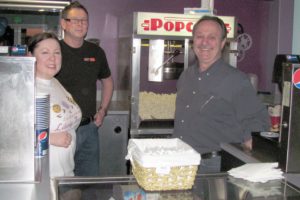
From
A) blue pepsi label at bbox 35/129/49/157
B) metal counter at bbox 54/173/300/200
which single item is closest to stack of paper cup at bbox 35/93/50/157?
blue pepsi label at bbox 35/129/49/157

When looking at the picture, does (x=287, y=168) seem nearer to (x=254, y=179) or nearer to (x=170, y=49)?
(x=254, y=179)

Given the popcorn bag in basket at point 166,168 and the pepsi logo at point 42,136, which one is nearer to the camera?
the popcorn bag in basket at point 166,168

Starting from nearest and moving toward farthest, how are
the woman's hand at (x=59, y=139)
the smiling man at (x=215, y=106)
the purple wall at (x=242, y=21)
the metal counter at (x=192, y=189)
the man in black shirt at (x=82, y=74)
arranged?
the metal counter at (x=192, y=189)
the woman's hand at (x=59, y=139)
the smiling man at (x=215, y=106)
the man in black shirt at (x=82, y=74)
the purple wall at (x=242, y=21)

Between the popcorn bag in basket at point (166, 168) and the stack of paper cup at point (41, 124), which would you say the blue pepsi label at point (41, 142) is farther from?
the popcorn bag in basket at point (166, 168)

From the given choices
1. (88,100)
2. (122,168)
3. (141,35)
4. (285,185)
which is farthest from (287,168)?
(122,168)

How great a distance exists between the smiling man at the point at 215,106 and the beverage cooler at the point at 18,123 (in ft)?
3.22

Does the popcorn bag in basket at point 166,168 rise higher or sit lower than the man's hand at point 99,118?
higher

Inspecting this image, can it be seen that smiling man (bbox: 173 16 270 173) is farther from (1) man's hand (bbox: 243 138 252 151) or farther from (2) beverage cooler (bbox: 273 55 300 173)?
(2) beverage cooler (bbox: 273 55 300 173)

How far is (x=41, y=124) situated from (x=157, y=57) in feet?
7.40

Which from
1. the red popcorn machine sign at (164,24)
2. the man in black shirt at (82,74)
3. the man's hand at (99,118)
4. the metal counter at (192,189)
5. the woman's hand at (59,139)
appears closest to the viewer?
the metal counter at (192,189)

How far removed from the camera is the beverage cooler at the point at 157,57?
3.45 metres

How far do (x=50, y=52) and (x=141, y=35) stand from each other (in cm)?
147

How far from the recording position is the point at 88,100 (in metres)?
3.01

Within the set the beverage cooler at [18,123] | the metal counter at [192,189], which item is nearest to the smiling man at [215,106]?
the metal counter at [192,189]
